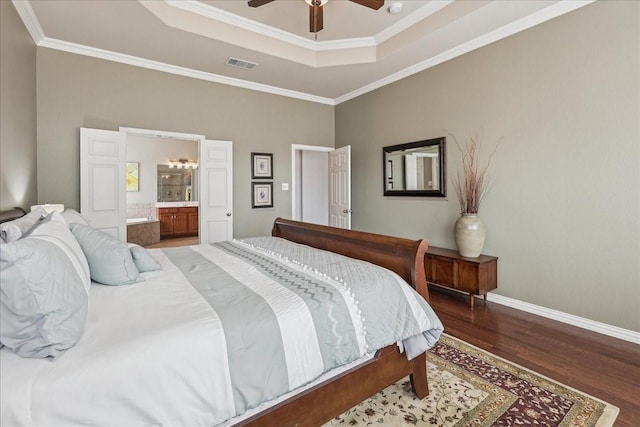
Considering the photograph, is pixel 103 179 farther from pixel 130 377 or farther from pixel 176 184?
pixel 176 184

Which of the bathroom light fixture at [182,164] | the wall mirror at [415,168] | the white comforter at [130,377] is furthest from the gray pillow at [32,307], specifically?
the bathroom light fixture at [182,164]

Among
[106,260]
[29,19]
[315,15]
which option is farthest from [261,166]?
[106,260]

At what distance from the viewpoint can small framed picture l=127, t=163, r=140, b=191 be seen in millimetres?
7742

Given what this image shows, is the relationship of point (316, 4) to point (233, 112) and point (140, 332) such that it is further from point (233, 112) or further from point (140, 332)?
point (140, 332)

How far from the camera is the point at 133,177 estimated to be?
7.82m

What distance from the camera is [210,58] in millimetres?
3984

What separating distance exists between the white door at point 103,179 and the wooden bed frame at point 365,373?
9.71 ft

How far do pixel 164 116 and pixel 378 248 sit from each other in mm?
3667

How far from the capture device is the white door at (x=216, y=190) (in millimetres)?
4473

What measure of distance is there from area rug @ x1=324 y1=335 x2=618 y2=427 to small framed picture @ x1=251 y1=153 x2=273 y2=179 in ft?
12.3

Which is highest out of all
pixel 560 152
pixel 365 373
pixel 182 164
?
pixel 182 164

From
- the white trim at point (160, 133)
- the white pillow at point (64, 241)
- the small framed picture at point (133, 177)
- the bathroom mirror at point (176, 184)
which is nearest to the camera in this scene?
the white pillow at point (64, 241)

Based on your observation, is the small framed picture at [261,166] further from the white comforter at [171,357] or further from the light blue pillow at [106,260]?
the white comforter at [171,357]

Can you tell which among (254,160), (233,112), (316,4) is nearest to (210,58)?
(233,112)
